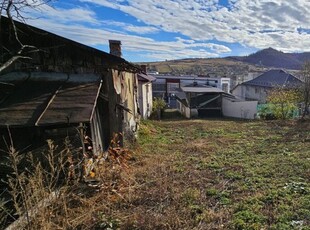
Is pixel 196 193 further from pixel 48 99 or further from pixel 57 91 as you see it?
pixel 57 91

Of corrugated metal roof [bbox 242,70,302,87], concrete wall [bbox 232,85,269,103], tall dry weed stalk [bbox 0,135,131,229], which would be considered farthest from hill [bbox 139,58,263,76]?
tall dry weed stalk [bbox 0,135,131,229]

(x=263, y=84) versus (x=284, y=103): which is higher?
(x=263, y=84)

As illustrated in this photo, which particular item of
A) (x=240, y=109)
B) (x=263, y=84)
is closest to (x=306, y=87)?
(x=240, y=109)

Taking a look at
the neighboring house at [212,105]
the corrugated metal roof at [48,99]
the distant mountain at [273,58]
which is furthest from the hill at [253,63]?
the corrugated metal roof at [48,99]

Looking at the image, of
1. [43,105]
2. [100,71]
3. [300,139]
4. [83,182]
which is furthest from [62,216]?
[300,139]

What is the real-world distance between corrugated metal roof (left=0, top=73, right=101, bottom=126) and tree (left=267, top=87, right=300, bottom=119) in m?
15.9

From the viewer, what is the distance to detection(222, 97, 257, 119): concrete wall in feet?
68.2

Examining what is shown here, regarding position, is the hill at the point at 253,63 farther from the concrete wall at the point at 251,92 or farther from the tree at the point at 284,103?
the tree at the point at 284,103

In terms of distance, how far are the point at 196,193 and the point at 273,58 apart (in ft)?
382

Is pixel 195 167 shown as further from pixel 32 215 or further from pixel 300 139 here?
pixel 300 139

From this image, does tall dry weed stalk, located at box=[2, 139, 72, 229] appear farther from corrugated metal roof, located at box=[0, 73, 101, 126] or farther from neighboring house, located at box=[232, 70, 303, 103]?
neighboring house, located at box=[232, 70, 303, 103]

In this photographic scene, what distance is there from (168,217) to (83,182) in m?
2.01

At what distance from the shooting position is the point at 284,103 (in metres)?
19.1

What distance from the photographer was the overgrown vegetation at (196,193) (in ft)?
14.2
